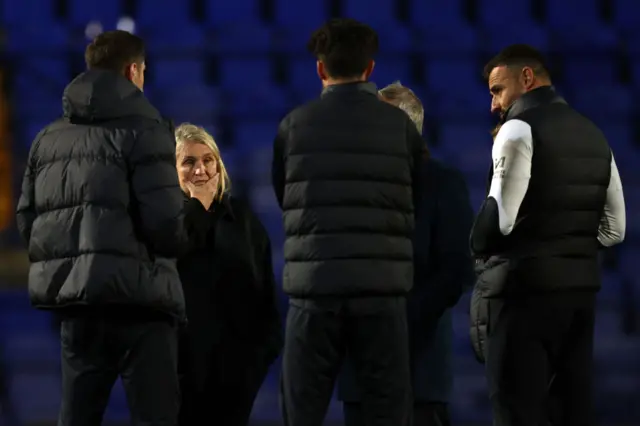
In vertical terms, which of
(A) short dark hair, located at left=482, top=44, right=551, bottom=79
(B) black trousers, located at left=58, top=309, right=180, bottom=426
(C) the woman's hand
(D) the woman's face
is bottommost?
(B) black trousers, located at left=58, top=309, right=180, bottom=426

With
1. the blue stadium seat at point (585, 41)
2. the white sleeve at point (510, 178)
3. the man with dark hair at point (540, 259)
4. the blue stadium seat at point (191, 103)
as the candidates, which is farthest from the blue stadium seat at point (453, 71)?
the white sleeve at point (510, 178)

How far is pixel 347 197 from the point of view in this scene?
273cm

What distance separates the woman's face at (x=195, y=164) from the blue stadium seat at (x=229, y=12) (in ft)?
14.6

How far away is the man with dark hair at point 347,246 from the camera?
272 centimetres

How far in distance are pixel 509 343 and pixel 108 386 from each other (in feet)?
3.13

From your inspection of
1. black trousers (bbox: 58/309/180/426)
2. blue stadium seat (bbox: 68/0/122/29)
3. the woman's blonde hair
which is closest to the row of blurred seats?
blue stadium seat (bbox: 68/0/122/29)

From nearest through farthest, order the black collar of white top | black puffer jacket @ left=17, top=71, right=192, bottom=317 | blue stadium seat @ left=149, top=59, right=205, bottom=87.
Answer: black puffer jacket @ left=17, top=71, right=192, bottom=317, the black collar of white top, blue stadium seat @ left=149, top=59, right=205, bottom=87

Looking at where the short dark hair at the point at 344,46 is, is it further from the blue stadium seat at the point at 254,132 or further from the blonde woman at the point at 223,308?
the blue stadium seat at the point at 254,132

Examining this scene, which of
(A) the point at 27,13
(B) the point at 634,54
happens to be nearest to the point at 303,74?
(A) the point at 27,13

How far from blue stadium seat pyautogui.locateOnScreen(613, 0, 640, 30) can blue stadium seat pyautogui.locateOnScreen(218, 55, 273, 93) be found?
2211 mm

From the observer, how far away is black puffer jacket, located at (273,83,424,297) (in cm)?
272

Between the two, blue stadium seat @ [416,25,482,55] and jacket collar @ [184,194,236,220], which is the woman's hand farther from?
blue stadium seat @ [416,25,482,55]

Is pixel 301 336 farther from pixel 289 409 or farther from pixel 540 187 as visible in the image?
pixel 540 187

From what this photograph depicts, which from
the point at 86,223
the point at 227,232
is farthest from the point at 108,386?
the point at 227,232
